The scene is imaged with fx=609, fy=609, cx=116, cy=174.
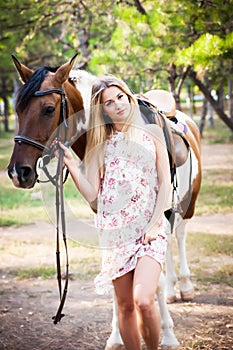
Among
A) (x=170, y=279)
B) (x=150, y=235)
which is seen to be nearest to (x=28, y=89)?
(x=150, y=235)

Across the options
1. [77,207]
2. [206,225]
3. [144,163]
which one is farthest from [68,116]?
[77,207]

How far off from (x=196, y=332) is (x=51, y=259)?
292 cm

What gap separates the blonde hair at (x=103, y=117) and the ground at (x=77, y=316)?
1.61 m

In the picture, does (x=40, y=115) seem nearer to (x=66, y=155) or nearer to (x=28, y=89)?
(x=28, y=89)

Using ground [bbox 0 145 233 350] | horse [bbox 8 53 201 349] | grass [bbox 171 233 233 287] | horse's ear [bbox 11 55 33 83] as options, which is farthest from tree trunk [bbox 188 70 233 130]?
horse's ear [bbox 11 55 33 83]

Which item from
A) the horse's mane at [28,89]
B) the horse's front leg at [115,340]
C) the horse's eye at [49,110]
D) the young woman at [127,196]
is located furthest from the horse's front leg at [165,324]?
the horse's mane at [28,89]

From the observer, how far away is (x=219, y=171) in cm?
1389

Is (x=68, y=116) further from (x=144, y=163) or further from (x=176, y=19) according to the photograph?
(x=176, y=19)

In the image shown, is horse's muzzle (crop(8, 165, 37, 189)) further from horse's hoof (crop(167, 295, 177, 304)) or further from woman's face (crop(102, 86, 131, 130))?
horse's hoof (crop(167, 295, 177, 304))

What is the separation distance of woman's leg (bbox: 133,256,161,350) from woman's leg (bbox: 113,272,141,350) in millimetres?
86

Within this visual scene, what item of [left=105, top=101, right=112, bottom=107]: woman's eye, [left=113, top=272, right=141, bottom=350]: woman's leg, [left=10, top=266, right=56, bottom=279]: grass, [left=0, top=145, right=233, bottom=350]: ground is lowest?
[left=10, top=266, right=56, bottom=279]: grass

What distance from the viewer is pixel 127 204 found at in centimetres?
338

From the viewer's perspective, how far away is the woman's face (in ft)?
11.3

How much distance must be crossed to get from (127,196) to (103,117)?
0.52 meters
